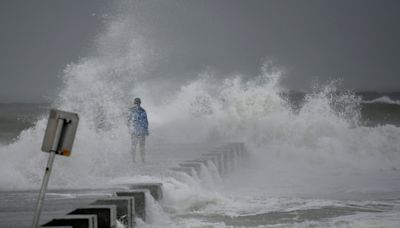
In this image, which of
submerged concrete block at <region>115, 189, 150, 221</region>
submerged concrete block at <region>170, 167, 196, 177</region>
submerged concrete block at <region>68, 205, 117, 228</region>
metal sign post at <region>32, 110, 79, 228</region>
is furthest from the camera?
submerged concrete block at <region>170, 167, 196, 177</region>

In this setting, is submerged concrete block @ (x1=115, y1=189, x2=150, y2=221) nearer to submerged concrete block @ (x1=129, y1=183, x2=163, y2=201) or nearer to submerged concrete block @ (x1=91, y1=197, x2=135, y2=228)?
submerged concrete block @ (x1=129, y1=183, x2=163, y2=201)

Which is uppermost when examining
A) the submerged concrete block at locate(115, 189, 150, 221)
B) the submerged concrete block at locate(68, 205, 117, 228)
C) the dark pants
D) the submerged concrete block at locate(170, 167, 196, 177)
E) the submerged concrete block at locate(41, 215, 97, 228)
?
the dark pants

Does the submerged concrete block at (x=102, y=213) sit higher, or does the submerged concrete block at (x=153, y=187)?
the submerged concrete block at (x=153, y=187)

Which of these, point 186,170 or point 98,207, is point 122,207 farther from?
point 186,170

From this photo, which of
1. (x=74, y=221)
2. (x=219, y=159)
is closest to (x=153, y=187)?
(x=74, y=221)

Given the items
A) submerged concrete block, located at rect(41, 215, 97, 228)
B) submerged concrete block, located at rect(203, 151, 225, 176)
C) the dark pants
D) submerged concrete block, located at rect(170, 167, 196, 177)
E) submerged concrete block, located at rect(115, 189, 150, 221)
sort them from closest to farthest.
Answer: submerged concrete block, located at rect(41, 215, 97, 228) < submerged concrete block, located at rect(115, 189, 150, 221) < submerged concrete block, located at rect(170, 167, 196, 177) < the dark pants < submerged concrete block, located at rect(203, 151, 225, 176)

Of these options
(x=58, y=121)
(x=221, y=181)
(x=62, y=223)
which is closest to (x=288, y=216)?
(x=62, y=223)

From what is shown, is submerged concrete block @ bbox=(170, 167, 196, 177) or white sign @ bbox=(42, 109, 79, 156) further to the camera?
submerged concrete block @ bbox=(170, 167, 196, 177)

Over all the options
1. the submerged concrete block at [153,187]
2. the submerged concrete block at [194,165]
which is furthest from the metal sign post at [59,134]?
the submerged concrete block at [194,165]

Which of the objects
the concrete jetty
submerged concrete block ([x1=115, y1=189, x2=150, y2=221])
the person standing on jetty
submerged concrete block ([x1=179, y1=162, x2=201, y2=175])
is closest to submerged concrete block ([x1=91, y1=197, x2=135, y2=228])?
the concrete jetty

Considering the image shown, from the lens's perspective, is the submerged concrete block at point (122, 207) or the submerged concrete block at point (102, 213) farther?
the submerged concrete block at point (122, 207)

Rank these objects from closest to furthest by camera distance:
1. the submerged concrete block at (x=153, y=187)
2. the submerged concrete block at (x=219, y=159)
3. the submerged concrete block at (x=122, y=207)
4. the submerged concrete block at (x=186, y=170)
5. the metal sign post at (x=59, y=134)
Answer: the metal sign post at (x=59, y=134) → the submerged concrete block at (x=122, y=207) → the submerged concrete block at (x=153, y=187) → the submerged concrete block at (x=186, y=170) → the submerged concrete block at (x=219, y=159)

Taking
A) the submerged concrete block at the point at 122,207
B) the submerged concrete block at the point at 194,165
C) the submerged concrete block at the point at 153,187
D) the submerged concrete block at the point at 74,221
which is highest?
the submerged concrete block at the point at 194,165

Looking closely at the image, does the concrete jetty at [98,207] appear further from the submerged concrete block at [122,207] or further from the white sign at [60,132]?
the white sign at [60,132]
